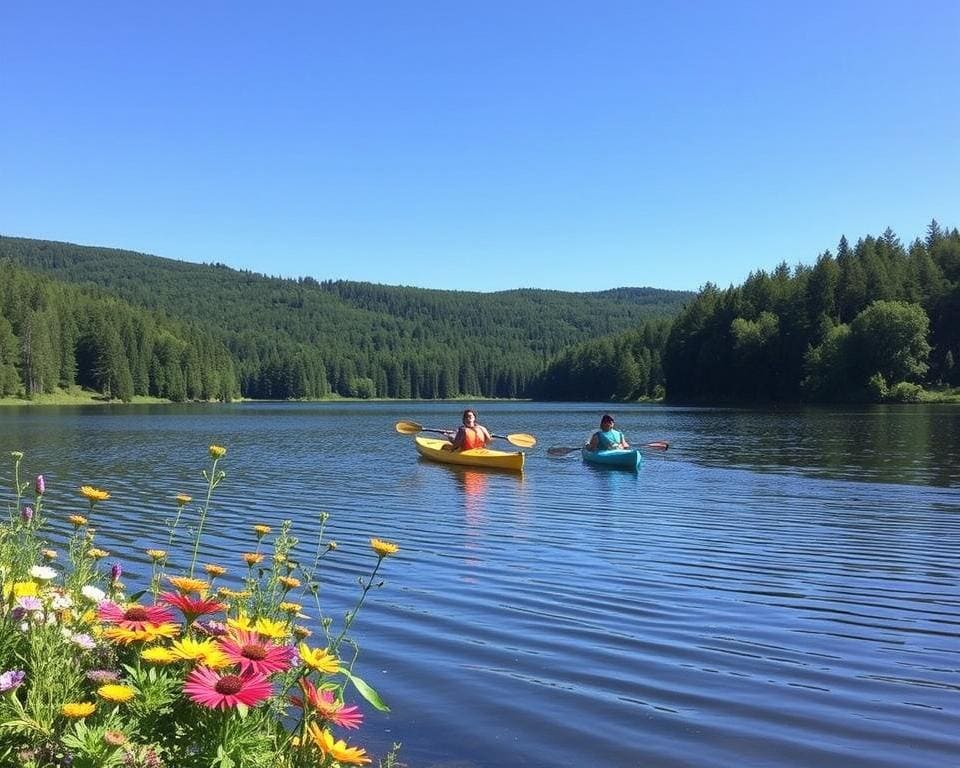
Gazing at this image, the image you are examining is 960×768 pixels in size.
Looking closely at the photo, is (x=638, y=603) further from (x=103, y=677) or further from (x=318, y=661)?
(x=103, y=677)

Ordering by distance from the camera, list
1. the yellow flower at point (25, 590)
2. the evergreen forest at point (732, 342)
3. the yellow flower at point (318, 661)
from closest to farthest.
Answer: the yellow flower at point (318, 661) → the yellow flower at point (25, 590) → the evergreen forest at point (732, 342)

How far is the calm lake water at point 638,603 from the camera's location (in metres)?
6.45

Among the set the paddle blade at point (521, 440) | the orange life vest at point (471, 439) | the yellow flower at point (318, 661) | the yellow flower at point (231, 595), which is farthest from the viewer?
the paddle blade at point (521, 440)

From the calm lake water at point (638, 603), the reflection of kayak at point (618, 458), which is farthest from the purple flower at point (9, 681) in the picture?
the reflection of kayak at point (618, 458)

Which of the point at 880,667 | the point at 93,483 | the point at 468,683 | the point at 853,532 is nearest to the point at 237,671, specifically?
the point at 468,683

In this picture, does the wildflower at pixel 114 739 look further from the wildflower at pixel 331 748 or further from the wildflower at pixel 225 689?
the wildflower at pixel 331 748

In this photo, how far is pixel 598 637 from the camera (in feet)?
29.5

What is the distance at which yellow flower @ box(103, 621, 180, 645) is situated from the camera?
3.34 m

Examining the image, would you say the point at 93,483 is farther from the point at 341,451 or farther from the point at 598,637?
the point at 598,637

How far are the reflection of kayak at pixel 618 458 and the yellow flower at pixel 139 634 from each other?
25.9 m

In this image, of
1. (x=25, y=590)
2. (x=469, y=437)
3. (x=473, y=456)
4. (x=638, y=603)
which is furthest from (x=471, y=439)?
(x=25, y=590)

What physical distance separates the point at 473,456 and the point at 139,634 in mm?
27852

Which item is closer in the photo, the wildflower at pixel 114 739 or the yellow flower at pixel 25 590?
the wildflower at pixel 114 739

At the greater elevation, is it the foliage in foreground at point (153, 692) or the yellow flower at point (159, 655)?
the yellow flower at point (159, 655)
